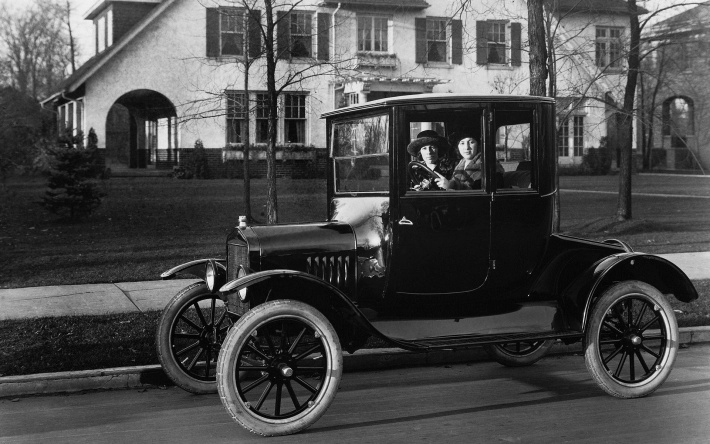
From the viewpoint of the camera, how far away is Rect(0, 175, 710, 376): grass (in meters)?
7.47

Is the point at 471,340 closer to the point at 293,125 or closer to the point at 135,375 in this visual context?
the point at 135,375

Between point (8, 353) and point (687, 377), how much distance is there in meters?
5.25

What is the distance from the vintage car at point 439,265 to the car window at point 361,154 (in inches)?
0.6

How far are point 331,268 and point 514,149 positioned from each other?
58.8 inches

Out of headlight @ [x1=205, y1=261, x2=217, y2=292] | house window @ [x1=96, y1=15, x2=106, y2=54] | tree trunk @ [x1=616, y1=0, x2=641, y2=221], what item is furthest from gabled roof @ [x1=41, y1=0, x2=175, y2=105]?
headlight @ [x1=205, y1=261, x2=217, y2=292]

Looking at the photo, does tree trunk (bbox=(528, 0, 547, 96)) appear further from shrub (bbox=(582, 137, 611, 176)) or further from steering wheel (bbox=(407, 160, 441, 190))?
shrub (bbox=(582, 137, 611, 176))

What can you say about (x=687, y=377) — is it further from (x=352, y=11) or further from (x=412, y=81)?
(x=412, y=81)

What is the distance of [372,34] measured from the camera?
87.8ft

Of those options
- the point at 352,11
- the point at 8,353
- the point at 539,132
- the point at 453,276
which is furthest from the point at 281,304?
the point at 352,11

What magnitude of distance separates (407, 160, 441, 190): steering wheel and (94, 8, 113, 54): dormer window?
2446 centimetres

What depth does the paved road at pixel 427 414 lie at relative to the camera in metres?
5.23

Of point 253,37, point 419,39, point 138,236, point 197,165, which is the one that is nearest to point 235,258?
point 138,236

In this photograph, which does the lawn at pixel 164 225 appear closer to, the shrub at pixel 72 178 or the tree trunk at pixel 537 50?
the shrub at pixel 72 178

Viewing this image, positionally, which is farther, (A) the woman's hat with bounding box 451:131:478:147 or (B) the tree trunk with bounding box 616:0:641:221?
(B) the tree trunk with bounding box 616:0:641:221
